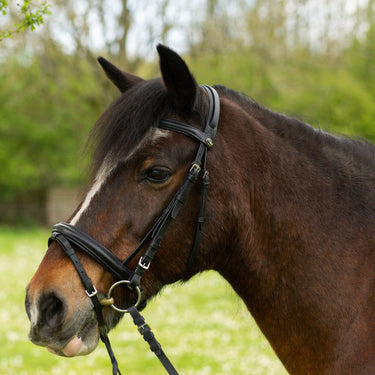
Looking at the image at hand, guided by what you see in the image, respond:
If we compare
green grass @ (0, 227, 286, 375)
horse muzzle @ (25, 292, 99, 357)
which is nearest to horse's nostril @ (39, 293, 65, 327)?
horse muzzle @ (25, 292, 99, 357)

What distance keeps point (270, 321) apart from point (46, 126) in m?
29.0

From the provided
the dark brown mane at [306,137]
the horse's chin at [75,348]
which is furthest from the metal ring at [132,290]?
the dark brown mane at [306,137]

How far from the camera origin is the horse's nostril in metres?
2.14

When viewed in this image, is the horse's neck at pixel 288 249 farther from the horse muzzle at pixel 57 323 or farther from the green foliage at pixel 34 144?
the green foliage at pixel 34 144

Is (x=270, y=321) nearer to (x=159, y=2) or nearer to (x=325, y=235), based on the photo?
(x=325, y=235)

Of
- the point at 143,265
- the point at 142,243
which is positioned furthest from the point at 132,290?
the point at 142,243

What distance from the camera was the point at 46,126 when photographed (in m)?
29.4

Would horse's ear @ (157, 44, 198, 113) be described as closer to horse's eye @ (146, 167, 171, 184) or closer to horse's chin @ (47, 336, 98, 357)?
horse's eye @ (146, 167, 171, 184)

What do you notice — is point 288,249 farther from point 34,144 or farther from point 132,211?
point 34,144

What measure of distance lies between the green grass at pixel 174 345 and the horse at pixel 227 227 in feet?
6.27

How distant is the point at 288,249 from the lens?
8.16ft

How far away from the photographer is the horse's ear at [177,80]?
2.26 meters

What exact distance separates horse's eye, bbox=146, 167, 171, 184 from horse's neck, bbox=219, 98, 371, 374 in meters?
0.41

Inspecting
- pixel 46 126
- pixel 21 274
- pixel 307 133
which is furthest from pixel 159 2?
pixel 46 126
